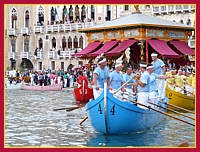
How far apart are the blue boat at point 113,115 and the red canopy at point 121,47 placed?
20.9 ft

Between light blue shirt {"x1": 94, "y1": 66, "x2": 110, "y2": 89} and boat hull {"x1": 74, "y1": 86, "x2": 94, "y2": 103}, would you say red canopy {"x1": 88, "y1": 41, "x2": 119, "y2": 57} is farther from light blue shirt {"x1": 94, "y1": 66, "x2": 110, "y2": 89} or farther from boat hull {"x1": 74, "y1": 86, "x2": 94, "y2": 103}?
light blue shirt {"x1": 94, "y1": 66, "x2": 110, "y2": 89}

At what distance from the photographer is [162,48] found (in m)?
17.2

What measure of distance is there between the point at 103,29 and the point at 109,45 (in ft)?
2.18

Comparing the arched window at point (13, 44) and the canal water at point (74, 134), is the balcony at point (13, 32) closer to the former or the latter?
the arched window at point (13, 44)

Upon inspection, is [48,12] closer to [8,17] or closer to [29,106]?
[8,17]

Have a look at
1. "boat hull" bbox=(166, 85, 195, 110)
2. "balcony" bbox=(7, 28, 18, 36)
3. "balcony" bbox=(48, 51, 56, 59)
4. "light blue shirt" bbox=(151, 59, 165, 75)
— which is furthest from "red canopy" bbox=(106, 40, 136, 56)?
"balcony" bbox=(7, 28, 18, 36)

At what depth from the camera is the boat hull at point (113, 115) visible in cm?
1017

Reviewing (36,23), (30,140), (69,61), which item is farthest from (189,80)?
(36,23)

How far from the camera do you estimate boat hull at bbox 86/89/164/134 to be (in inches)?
400

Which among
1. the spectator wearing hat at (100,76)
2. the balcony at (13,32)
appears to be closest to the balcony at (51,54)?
the balcony at (13,32)

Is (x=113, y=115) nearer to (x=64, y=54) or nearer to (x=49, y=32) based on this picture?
(x=64, y=54)

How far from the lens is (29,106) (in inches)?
734

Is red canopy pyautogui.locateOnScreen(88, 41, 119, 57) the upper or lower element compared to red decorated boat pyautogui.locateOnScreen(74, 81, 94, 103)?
upper

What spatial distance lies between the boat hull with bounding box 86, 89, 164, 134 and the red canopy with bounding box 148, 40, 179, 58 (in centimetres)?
633
